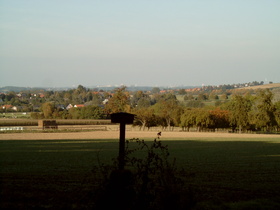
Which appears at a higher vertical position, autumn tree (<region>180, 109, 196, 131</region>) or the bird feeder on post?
the bird feeder on post

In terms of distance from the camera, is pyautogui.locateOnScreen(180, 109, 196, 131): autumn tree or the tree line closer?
the tree line

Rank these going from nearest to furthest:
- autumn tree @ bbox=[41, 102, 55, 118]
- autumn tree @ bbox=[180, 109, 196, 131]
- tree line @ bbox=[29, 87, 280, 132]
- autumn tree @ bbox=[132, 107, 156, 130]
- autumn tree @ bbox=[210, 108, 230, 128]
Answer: tree line @ bbox=[29, 87, 280, 132] → autumn tree @ bbox=[180, 109, 196, 131] → autumn tree @ bbox=[210, 108, 230, 128] → autumn tree @ bbox=[132, 107, 156, 130] → autumn tree @ bbox=[41, 102, 55, 118]

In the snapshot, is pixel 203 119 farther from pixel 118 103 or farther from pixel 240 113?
pixel 118 103

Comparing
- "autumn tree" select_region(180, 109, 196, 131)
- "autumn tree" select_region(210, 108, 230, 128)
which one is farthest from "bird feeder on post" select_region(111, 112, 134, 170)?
"autumn tree" select_region(210, 108, 230, 128)

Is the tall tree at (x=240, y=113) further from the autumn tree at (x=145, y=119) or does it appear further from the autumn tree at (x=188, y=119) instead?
the autumn tree at (x=145, y=119)

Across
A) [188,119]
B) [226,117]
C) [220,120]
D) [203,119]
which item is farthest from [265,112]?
[188,119]

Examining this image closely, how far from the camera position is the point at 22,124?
295 feet

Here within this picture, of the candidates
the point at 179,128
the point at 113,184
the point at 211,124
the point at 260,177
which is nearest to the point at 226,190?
the point at 260,177

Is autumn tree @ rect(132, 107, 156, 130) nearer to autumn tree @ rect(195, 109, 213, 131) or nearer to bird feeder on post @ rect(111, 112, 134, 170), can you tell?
autumn tree @ rect(195, 109, 213, 131)

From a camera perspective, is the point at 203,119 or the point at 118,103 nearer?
the point at 203,119

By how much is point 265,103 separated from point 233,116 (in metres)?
7.99

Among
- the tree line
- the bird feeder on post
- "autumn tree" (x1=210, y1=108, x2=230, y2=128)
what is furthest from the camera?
"autumn tree" (x1=210, y1=108, x2=230, y2=128)

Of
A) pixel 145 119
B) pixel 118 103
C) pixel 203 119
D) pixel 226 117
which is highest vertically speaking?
pixel 118 103

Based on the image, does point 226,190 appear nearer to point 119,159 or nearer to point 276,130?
point 119,159
